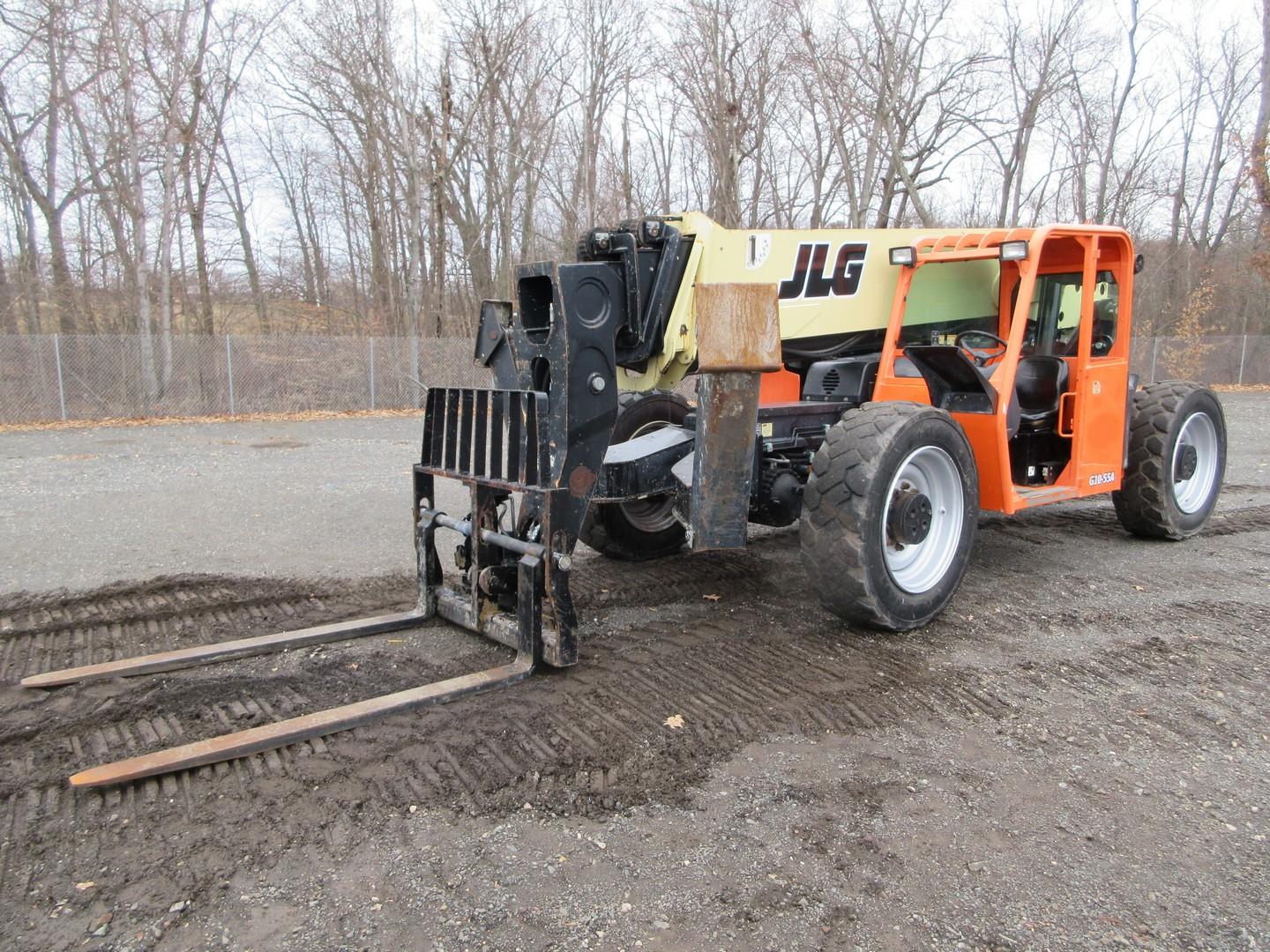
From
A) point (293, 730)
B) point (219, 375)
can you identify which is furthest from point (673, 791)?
point (219, 375)

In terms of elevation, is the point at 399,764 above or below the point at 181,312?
below

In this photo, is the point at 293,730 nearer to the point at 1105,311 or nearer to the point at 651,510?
the point at 651,510

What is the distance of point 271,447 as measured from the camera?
13.8 metres

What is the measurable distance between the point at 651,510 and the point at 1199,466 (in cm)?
480

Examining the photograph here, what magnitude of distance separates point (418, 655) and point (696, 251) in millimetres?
2604

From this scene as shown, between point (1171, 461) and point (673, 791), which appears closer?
point (673, 791)

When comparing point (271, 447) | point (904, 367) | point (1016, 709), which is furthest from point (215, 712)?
point (271, 447)

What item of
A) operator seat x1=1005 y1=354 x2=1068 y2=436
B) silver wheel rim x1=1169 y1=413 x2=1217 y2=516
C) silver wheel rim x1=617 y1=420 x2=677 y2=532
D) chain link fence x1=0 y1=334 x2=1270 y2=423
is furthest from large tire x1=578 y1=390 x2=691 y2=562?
chain link fence x1=0 y1=334 x2=1270 y2=423

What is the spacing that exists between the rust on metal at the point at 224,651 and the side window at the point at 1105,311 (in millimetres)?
5102

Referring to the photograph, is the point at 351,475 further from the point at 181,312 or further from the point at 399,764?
the point at 181,312

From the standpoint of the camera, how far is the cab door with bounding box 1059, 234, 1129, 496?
611cm

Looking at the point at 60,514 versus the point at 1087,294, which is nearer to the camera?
the point at 1087,294

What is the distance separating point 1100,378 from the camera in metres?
6.25

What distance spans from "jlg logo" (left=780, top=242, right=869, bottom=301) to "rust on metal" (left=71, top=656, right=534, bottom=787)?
2.80 meters
